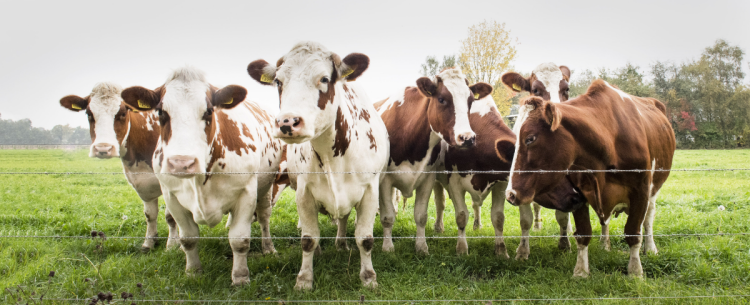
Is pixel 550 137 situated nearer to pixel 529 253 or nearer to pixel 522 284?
pixel 522 284

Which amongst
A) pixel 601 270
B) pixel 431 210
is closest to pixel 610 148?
pixel 601 270

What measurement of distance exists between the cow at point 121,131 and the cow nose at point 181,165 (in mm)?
1392

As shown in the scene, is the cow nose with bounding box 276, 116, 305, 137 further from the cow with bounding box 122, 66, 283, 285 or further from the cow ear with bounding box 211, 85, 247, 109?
the cow ear with bounding box 211, 85, 247, 109

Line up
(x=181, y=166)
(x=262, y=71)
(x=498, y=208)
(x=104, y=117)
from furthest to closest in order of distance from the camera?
(x=498, y=208)
(x=104, y=117)
(x=262, y=71)
(x=181, y=166)

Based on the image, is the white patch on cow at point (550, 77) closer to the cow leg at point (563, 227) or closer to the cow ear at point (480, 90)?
the cow ear at point (480, 90)

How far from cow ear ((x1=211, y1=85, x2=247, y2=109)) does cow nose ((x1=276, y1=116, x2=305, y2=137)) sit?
98 cm

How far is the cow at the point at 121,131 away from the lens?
4.38 metres

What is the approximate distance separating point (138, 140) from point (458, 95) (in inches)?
145

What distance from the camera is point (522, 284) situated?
3.92 m

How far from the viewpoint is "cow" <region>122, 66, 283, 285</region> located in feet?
10.8

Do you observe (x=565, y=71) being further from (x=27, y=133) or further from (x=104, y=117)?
(x=27, y=133)

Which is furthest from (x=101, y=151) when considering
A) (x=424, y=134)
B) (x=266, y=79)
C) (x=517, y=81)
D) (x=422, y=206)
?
(x=517, y=81)

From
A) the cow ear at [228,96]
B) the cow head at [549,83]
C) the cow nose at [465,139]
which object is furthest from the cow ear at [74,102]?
the cow head at [549,83]

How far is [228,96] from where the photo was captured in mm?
3695
